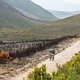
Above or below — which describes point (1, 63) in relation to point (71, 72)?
above

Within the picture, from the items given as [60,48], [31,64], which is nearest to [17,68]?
[31,64]

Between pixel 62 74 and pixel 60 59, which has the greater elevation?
pixel 60 59

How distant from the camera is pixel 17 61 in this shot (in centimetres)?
6238

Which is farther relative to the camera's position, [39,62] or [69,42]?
[69,42]

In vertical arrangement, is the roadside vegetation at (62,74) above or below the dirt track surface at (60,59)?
below

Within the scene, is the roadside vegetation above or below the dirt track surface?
below

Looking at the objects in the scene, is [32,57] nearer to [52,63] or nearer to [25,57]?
[25,57]

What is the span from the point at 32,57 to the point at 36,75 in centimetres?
3501

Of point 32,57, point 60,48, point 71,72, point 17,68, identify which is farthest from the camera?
point 60,48

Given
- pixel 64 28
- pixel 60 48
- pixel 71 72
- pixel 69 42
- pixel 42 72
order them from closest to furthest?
pixel 71 72
pixel 42 72
pixel 60 48
pixel 69 42
pixel 64 28

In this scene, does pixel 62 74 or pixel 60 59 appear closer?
pixel 62 74

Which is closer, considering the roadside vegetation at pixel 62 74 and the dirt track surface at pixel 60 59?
the roadside vegetation at pixel 62 74

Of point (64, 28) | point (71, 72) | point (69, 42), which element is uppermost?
point (64, 28)

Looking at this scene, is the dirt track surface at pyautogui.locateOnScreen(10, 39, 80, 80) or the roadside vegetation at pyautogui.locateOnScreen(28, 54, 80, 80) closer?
the roadside vegetation at pyautogui.locateOnScreen(28, 54, 80, 80)
